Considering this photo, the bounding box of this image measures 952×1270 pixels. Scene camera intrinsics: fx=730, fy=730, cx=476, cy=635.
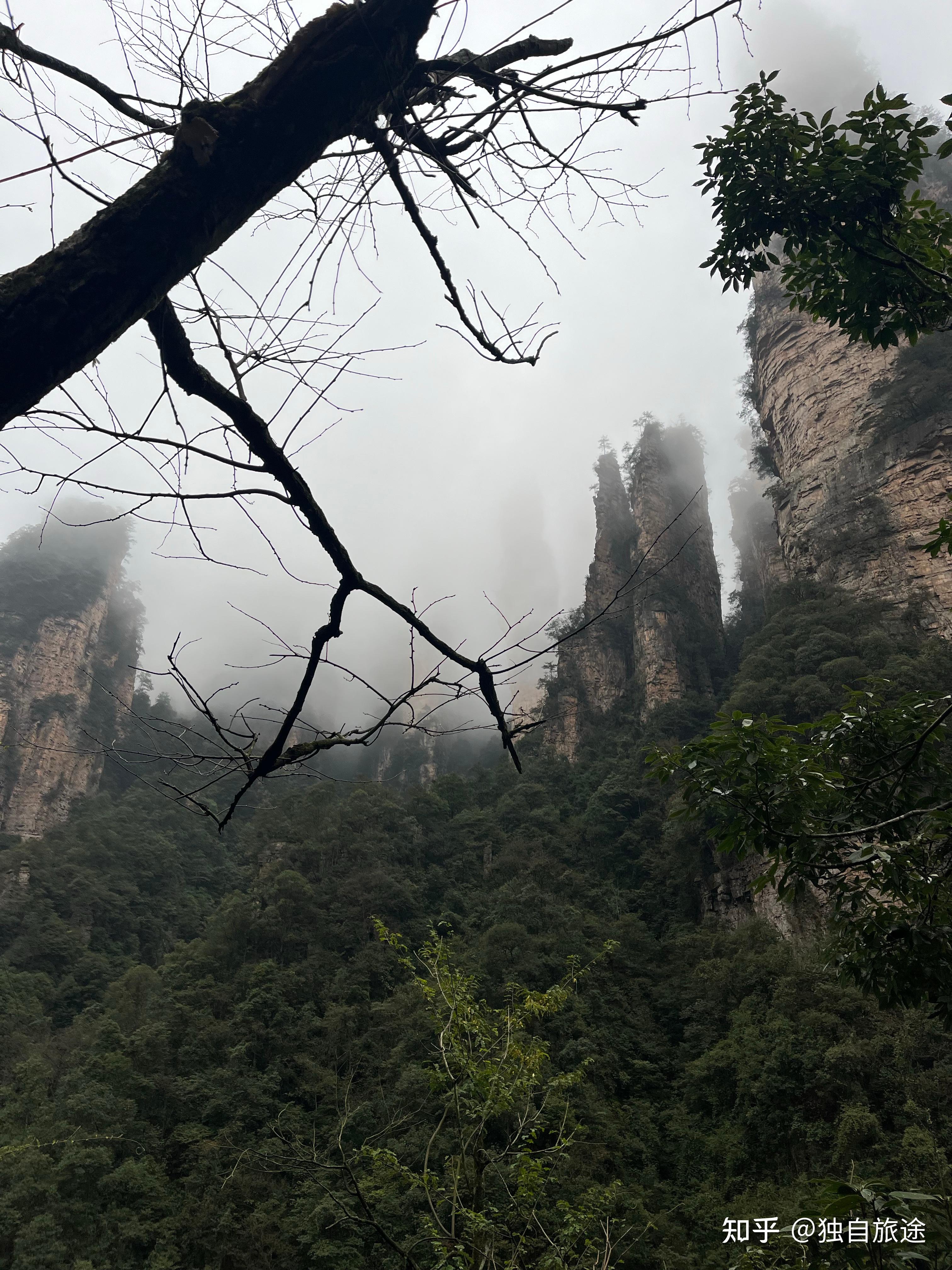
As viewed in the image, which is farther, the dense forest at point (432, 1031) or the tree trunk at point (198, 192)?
the dense forest at point (432, 1031)

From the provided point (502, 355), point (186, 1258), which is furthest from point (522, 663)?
point (186, 1258)

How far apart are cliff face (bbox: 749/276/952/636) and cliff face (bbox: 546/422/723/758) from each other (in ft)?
14.7

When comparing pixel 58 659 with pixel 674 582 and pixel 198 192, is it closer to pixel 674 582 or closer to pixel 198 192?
pixel 674 582

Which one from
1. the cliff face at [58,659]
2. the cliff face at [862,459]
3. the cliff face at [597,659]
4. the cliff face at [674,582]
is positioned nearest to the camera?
the cliff face at [862,459]

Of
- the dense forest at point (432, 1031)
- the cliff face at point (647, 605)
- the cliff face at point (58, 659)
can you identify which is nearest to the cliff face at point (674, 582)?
the cliff face at point (647, 605)

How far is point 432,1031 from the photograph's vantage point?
11.4 meters

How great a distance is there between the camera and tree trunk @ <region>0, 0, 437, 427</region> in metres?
1.11

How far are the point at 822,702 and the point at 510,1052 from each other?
14152mm

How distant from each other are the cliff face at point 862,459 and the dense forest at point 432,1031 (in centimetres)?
125

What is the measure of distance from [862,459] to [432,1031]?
60.7 ft

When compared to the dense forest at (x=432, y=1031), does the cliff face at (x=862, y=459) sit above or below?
above

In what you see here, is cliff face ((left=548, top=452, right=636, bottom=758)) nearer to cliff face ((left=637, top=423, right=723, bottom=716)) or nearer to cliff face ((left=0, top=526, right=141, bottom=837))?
cliff face ((left=637, top=423, right=723, bottom=716))

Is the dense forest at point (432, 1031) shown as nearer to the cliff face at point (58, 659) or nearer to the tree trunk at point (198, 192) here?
the tree trunk at point (198, 192)

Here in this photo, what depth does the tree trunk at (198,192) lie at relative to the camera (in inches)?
43.6
